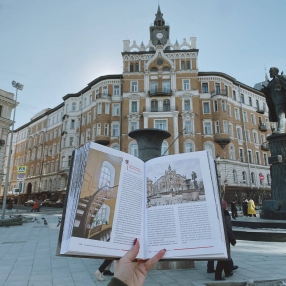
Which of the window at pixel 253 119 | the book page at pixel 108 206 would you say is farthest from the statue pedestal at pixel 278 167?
the window at pixel 253 119

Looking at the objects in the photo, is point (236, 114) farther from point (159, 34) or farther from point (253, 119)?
point (159, 34)

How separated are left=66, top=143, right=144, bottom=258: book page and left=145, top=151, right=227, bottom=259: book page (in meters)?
0.10

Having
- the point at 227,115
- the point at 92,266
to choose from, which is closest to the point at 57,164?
the point at 227,115

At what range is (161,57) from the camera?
37.6m

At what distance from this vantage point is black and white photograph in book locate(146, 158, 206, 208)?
193 centimetres

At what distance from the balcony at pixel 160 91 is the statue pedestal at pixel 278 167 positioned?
27292 mm

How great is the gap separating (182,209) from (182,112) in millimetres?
34979

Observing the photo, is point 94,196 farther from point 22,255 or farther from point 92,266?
point 22,255

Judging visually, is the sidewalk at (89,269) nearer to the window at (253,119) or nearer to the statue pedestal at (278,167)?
the statue pedestal at (278,167)

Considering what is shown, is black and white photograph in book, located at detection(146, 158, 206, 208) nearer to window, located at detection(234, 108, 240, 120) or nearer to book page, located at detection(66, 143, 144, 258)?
book page, located at detection(66, 143, 144, 258)

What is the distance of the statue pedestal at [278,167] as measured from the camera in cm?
950

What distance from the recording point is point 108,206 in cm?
176

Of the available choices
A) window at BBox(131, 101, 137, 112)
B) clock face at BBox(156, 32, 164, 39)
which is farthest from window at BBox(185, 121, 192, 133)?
clock face at BBox(156, 32, 164, 39)

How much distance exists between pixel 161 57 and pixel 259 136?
76.2 feet
